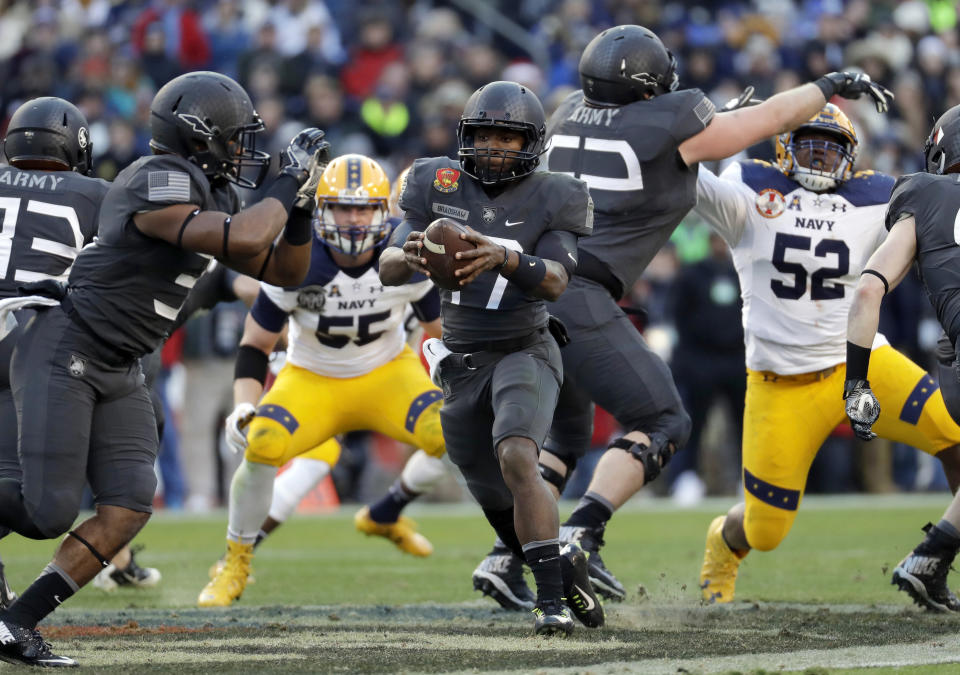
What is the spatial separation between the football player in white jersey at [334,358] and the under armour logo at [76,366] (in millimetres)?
1855

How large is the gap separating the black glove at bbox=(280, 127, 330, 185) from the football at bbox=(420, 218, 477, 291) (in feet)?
1.60

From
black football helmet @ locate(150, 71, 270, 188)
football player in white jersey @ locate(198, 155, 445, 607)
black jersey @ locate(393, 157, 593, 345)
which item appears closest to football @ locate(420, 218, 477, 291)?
black jersey @ locate(393, 157, 593, 345)

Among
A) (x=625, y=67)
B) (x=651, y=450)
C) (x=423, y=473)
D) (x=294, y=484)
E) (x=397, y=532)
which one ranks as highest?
(x=625, y=67)

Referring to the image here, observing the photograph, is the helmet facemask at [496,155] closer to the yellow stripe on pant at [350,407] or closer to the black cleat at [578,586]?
the black cleat at [578,586]

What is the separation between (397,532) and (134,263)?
3.19 m

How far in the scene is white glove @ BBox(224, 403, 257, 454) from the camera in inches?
258

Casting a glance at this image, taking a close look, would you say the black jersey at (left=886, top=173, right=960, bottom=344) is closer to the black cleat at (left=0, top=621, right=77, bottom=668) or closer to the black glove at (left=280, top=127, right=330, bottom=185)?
the black glove at (left=280, top=127, right=330, bottom=185)

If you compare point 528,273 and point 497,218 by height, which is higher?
point 497,218

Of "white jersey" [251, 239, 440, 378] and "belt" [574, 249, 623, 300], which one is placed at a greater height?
"belt" [574, 249, 623, 300]

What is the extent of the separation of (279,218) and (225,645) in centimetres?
141

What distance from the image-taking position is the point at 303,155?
4.90m

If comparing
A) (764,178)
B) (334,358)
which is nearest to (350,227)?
(334,358)

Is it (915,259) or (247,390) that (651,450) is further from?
(247,390)

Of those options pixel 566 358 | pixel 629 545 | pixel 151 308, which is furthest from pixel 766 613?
pixel 629 545
